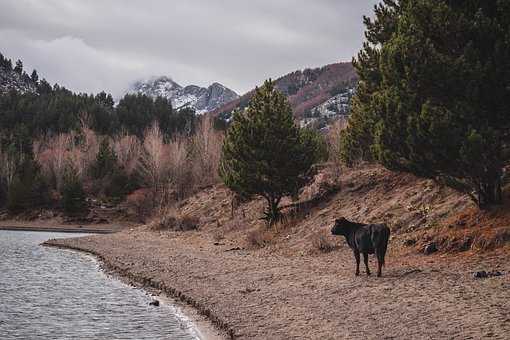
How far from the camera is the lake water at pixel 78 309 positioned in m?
13.0

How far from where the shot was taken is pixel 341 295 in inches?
552

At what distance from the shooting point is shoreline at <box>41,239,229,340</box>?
41.4 feet

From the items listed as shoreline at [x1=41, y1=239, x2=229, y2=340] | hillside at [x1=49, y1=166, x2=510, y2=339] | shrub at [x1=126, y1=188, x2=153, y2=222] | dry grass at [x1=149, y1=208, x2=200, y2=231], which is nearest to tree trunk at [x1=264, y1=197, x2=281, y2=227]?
hillside at [x1=49, y1=166, x2=510, y2=339]

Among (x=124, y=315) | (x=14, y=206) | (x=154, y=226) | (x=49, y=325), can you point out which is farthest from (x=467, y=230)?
(x=14, y=206)

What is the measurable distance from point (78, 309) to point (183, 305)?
3288mm

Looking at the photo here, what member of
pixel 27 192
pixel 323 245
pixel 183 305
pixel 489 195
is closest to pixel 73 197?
pixel 27 192

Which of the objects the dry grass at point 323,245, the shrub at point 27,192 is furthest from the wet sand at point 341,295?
the shrub at point 27,192

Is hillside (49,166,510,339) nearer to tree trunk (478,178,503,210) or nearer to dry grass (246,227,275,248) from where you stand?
dry grass (246,227,275,248)

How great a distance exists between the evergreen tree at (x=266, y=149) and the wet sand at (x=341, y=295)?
785cm

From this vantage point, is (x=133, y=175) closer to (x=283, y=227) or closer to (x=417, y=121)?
(x=283, y=227)

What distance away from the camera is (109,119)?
154 m

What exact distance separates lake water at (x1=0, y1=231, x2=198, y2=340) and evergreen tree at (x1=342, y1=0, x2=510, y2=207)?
31.9 feet

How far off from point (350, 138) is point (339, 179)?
394 cm

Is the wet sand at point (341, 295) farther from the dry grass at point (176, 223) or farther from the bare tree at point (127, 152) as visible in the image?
the bare tree at point (127, 152)
